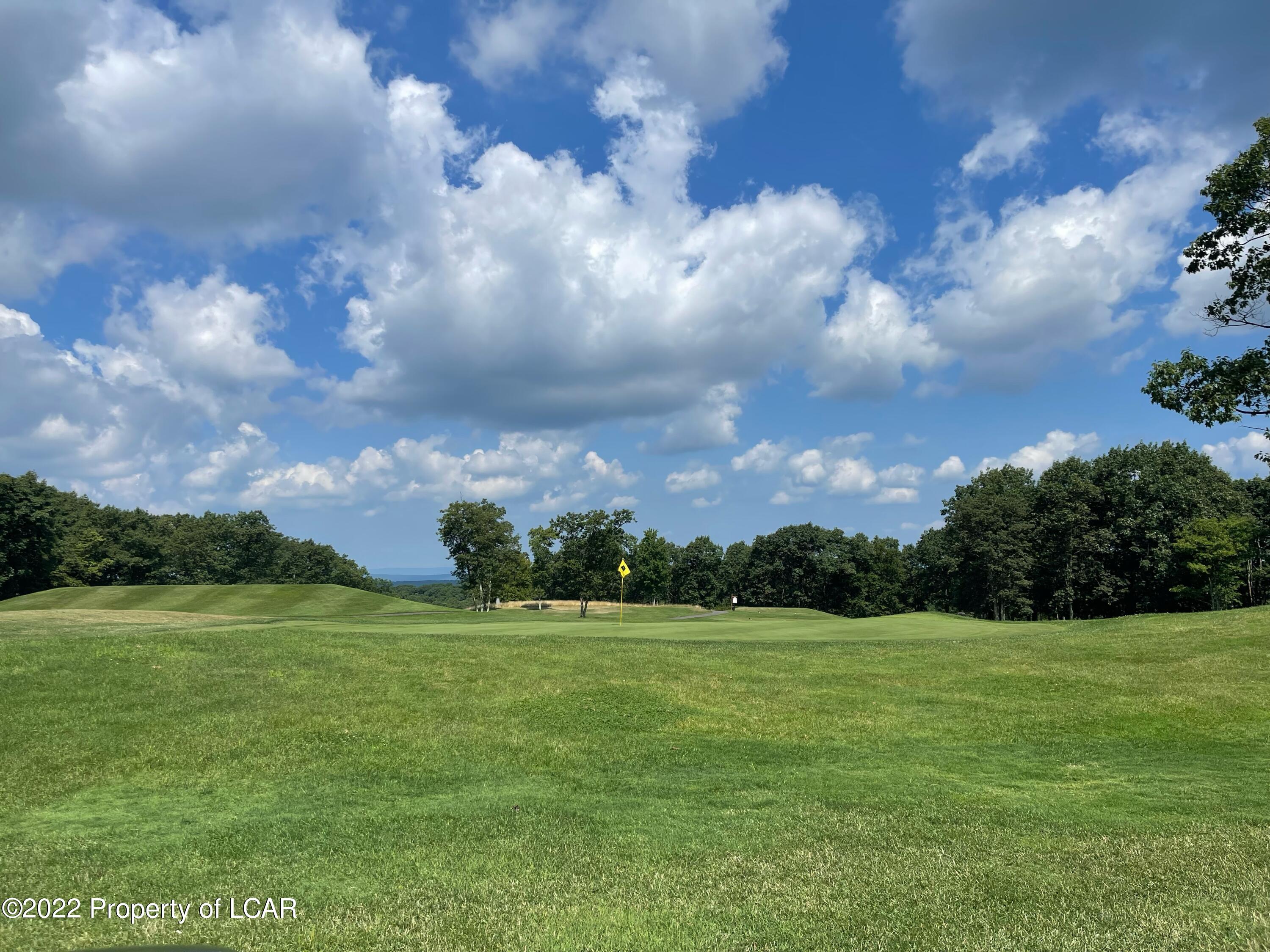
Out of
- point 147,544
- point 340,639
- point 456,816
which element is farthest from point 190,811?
point 147,544

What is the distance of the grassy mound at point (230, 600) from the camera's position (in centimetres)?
5747

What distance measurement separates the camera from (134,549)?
9800 cm

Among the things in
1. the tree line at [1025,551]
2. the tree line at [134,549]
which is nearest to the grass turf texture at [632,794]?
the tree line at [1025,551]

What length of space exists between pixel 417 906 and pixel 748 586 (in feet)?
377

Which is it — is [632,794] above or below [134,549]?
below

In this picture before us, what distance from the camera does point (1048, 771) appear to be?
1173 cm

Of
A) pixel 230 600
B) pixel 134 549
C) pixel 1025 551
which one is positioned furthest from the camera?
pixel 134 549

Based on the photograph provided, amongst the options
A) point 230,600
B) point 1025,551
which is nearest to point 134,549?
point 230,600

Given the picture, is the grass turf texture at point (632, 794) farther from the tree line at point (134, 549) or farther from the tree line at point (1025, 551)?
the tree line at point (134, 549)

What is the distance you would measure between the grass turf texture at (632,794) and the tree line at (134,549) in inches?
2946

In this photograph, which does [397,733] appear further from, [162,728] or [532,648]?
[532,648]

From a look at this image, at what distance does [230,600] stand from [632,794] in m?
60.9

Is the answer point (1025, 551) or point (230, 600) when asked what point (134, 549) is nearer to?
point (230, 600)

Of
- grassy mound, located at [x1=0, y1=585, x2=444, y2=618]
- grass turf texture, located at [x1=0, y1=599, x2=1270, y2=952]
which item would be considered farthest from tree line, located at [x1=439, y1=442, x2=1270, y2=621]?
grass turf texture, located at [x1=0, y1=599, x2=1270, y2=952]
